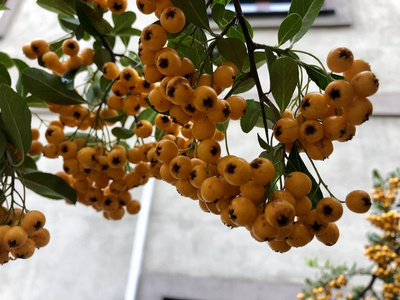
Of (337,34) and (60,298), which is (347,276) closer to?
(60,298)

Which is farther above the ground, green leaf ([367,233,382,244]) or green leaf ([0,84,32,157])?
green leaf ([367,233,382,244])

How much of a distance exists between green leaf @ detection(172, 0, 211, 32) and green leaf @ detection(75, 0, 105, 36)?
0.84ft

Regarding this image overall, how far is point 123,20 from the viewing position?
819 millimetres

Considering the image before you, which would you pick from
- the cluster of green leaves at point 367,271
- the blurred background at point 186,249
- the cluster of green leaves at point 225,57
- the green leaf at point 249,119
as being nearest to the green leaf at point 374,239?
the cluster of green leaves at point 367,271

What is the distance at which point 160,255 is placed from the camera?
1948mm

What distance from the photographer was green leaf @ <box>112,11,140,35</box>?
2.67 feet

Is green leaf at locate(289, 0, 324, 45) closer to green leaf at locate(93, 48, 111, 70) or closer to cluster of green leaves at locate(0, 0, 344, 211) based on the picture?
cluster of green leaves at locate(0, 0, 344, 211)

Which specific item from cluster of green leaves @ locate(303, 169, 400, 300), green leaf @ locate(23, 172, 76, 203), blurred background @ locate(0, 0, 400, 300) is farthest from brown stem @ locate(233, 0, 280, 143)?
blurred background @ locate(0, 0, 400, 300)

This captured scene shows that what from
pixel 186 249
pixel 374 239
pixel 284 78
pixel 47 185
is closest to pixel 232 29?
pixel 284 78

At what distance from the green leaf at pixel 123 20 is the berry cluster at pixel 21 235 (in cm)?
41

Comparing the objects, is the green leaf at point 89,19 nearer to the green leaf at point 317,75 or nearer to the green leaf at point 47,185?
the green leaf at point 47,185

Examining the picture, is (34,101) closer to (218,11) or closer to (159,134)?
(159,134)

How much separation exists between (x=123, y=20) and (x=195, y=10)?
0.36 meters

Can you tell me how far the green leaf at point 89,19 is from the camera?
0.68m
